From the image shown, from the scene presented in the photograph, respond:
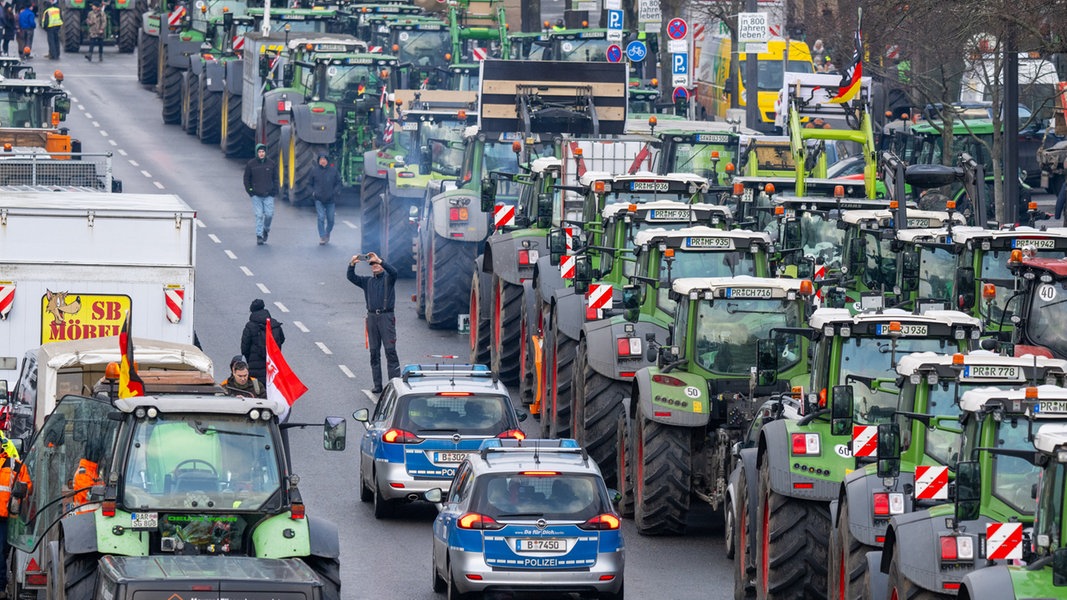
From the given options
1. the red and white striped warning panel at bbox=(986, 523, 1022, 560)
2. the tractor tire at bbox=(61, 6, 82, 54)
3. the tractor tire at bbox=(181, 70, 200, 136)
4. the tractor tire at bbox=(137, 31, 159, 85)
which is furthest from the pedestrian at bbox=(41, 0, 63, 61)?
the red and white striped warning panel at bbox=(986, 523, 1022, 560)

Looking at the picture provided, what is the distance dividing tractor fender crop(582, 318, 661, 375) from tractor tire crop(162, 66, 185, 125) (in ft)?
102

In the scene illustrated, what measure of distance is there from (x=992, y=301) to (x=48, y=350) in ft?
28.6

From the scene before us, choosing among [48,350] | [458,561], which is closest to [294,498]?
[458,561]

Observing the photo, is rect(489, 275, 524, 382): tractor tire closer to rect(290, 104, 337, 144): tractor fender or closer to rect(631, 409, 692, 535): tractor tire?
rect(631, 409, 692, 535): tractor tire

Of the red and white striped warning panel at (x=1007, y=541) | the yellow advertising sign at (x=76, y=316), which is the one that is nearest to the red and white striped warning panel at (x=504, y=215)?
the yellow advertising sign at (x=76, y=316)

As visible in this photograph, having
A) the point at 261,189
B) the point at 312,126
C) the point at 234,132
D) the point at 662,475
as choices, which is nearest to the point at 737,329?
the point at 662,475

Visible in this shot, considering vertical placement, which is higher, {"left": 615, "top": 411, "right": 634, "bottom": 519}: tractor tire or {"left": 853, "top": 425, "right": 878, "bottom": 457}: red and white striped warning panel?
{"left": 853, "top": 425, "right": 878, "bottom": 457}: red and white striped warning panel

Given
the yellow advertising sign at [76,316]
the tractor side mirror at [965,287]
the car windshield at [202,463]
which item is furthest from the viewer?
the yellow advertising sign at [76,316]

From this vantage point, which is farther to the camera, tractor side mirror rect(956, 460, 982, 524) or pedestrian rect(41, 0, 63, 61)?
pedestrian rect(41, 0, 63, 61)

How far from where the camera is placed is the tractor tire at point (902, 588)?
43.2 ft

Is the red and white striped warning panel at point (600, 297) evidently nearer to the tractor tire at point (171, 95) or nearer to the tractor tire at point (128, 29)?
the tractor tire at point (171, 95)

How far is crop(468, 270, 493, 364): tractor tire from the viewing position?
2916 cm

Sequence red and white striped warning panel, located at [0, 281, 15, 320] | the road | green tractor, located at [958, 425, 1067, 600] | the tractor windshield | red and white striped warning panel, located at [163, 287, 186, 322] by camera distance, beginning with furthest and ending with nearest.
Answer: red and white striped warning panel, located at [163, 287, 186, 322] → red and white striped warning panel, located at [0, 281, 15, 320] → the tractor windshield → the road → green tractor, located at [958, 425, 1067, 600]

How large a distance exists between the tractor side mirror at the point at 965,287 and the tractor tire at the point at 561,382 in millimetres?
4138
